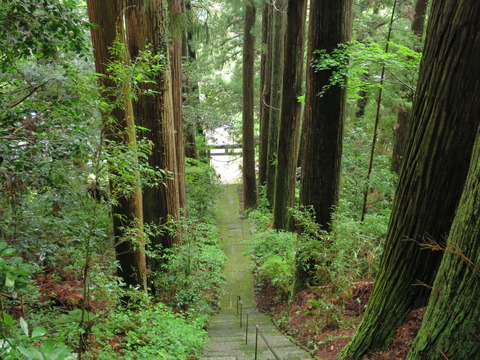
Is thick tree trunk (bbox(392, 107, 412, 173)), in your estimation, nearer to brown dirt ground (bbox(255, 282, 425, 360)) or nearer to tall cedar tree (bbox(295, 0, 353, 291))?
tall cedar tree (bbox(295, 0, 353, 291))

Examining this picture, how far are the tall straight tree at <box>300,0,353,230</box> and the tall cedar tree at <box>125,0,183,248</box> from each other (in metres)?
2.61

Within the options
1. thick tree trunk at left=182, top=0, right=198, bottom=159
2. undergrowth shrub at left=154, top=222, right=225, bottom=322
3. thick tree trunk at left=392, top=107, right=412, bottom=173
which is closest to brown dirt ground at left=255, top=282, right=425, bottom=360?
undergrowth shrub at left=154, top=222, right=225, bottom=322

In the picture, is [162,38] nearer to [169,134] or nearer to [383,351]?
[169,134]

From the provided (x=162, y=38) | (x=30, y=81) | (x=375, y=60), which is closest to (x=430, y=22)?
(x=375, y=60)

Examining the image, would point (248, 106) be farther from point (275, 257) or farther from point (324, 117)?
point (324, 117)

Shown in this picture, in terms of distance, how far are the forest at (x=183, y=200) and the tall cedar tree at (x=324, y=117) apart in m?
0.03

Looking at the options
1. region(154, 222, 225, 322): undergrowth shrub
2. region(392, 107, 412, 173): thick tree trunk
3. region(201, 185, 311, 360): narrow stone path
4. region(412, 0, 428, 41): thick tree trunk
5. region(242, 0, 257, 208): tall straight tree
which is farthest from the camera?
region(242, 0, 257, 208): tall straight tree

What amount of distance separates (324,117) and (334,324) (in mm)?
3350

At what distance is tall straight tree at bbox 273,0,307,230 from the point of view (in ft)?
28.4

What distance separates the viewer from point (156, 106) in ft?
21.6

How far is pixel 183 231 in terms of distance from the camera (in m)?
8.34

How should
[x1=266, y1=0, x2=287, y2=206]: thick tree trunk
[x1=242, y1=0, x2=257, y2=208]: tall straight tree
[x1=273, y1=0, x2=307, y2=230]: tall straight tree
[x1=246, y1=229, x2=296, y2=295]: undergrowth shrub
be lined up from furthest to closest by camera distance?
1. [x1=242, y1=0, x2=257, y2=208]: tall straight tree
2. [x1=266, y1=0, x2=287, y2=206]: thick tree trunk
3. [x1=273, y1=0, x2=307, y2=230]: tall straight tree
4. [x1=246, y1=229, x2=296, y2=295]: undergrowth shrub

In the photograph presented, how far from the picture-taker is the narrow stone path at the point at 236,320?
4.92 m

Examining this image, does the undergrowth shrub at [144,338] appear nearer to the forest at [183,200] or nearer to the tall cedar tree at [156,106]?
the forest at [183,200]
